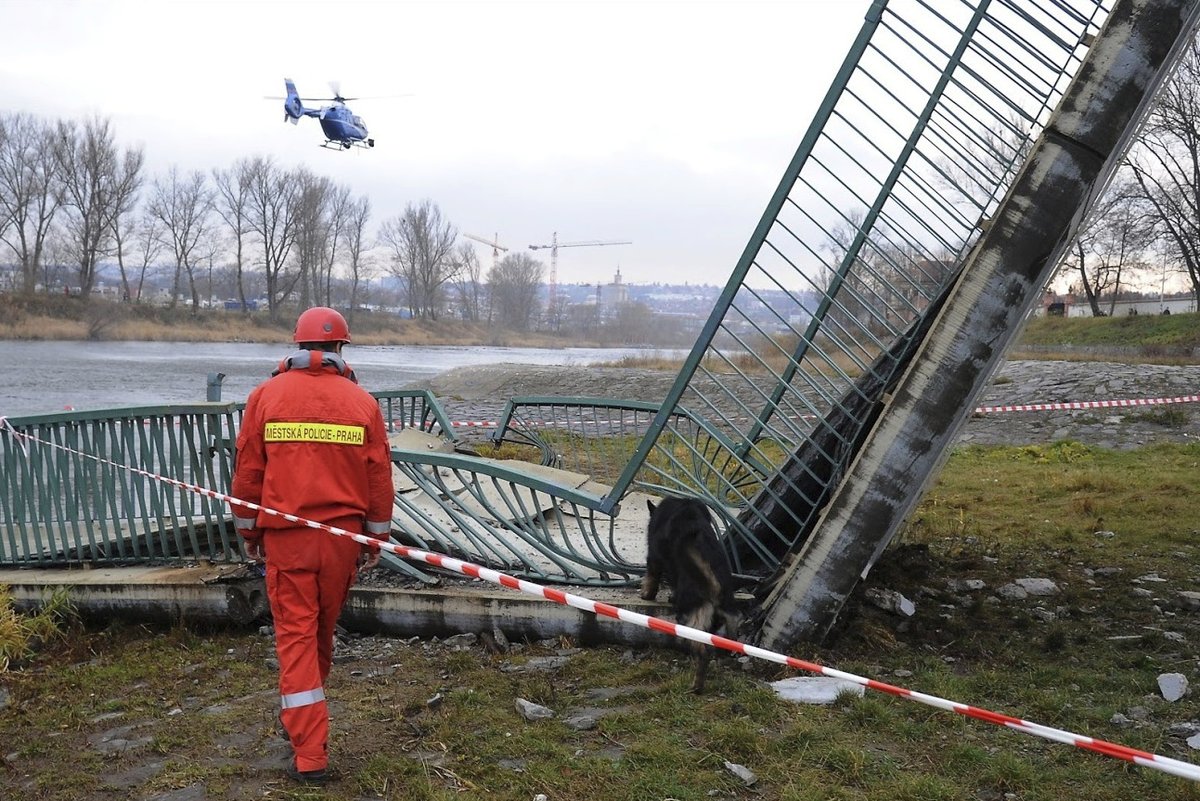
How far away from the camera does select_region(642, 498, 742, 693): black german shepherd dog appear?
4812 millimetres

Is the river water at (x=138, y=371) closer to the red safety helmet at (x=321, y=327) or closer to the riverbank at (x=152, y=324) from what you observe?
the riverbank at (x=152, y=324)

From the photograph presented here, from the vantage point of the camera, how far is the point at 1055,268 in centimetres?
497

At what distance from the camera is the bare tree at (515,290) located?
95.6 m

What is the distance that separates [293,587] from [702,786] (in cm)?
182

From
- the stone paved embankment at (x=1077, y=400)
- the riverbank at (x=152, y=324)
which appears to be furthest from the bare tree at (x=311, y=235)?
the stone paved embankment at (x=1077, y=400)

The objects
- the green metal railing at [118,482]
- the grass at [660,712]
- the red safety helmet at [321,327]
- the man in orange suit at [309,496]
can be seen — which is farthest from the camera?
the green metal railing at [118,482]

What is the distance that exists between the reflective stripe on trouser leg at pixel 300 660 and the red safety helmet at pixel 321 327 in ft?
2.88

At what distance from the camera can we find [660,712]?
442 centimetres

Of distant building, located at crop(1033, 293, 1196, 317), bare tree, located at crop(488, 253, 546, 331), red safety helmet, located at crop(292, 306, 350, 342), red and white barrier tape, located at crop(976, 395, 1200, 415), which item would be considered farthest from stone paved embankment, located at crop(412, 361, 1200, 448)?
bare tree, located at crop(488, 253, 546, 331)

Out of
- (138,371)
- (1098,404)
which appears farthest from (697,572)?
(138,371)

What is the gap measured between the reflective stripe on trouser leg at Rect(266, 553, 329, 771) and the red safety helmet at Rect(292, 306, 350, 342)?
876 millimetres

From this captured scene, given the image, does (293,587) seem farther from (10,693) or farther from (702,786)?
(10,693)

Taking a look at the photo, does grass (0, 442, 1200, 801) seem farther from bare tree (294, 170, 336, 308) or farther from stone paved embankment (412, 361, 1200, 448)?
bare tree (294, 170, 336, 308)

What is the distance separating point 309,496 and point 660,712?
1864 millimetres
